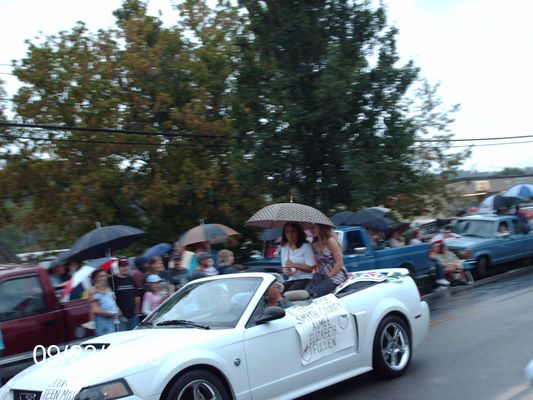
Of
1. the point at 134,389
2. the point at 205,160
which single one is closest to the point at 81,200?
the point at 205,160

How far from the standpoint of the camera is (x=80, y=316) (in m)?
8.80

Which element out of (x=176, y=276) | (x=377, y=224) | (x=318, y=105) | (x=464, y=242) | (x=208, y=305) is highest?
(x=318, y=105)

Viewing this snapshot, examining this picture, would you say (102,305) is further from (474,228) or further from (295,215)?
(474,228)

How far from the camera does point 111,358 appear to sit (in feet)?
17.1

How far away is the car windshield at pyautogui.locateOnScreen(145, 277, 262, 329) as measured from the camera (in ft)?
19.7

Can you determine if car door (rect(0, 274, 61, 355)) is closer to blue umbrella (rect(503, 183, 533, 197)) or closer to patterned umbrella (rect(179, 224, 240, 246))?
patterned umbrella (rect(179, 224, 240, 246))

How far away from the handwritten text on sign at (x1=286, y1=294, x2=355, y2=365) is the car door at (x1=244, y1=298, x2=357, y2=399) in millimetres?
63

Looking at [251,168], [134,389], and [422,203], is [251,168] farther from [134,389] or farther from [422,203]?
[134,389]

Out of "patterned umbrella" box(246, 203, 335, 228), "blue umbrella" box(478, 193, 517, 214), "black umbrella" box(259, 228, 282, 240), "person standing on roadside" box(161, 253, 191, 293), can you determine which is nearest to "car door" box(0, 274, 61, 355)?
"person standing on roadside" box(161, 253, 191, 293)

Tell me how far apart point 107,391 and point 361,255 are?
9.29 metres

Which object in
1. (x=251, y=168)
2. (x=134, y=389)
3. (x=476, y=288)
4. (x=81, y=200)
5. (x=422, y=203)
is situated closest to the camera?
(x=134, y=389)

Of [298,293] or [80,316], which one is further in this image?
[80,316]

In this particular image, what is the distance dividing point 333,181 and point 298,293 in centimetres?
1035

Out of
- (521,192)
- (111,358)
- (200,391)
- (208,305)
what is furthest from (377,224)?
(111,358)
